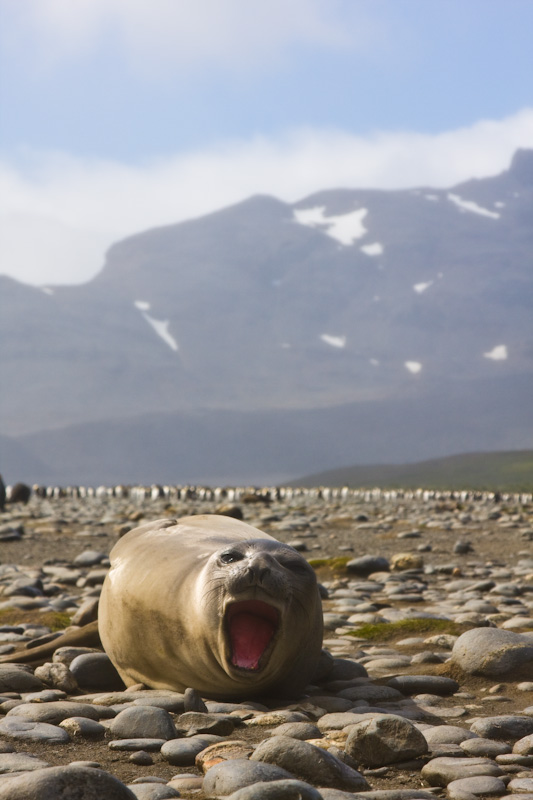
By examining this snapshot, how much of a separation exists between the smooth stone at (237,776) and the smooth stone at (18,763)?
694 millimetres

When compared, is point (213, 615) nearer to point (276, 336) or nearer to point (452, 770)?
point (452, 770)

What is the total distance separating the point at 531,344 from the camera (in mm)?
143500

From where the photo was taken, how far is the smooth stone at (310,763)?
126 inches

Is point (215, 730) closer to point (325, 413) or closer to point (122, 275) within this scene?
point (325, 413)

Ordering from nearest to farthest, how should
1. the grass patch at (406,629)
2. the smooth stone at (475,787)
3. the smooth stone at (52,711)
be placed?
1. the smooth stone at (475,787)
2. the smooth stone at (52,711)
3. the grass patch at (406,629)

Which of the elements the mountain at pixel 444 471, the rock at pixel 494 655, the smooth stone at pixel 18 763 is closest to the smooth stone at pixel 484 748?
the rock at pixel 494 655

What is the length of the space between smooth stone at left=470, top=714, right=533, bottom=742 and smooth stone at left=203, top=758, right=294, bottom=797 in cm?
130

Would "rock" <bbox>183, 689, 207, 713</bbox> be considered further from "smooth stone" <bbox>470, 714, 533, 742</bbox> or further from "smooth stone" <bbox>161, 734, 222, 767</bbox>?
"smooth stone" <bbox>470, 714, 533, 742</bbox>

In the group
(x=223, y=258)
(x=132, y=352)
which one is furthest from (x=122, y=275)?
(x=132, y=352)

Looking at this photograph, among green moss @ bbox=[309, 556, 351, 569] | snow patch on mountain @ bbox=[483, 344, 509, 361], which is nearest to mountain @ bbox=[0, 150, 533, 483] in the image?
snow patch on mountain @ bbox=[483, 344, 509, 361]

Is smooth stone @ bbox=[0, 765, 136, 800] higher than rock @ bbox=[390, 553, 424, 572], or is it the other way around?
smooth stone @ bbox=[0, 765, 136, 800]

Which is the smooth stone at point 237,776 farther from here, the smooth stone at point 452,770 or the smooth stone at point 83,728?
the smooth stone at point 83,728

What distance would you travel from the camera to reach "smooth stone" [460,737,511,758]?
3.69 meters

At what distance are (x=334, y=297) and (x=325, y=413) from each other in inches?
1057
